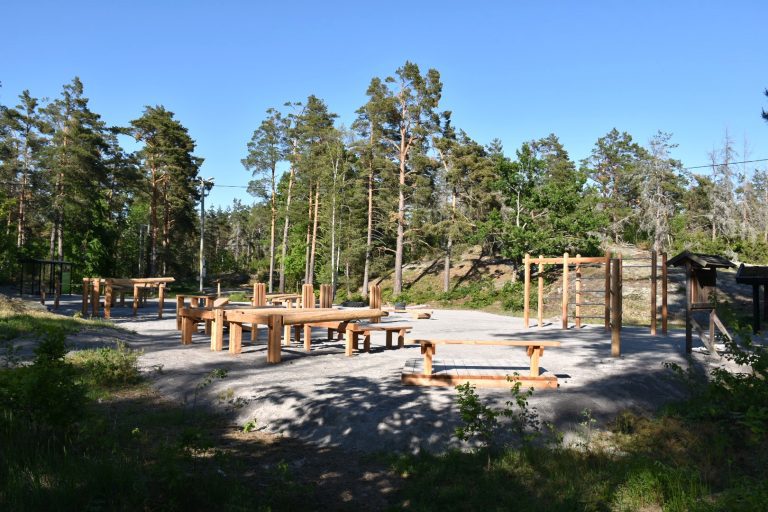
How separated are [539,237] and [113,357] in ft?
74.4

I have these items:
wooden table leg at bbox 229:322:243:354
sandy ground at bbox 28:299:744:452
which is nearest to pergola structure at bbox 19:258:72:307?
sandy ground at bbox 28:299:744:452

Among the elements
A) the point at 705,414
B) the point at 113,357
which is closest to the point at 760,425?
the point at 705,414

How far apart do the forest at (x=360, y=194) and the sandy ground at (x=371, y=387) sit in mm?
17326

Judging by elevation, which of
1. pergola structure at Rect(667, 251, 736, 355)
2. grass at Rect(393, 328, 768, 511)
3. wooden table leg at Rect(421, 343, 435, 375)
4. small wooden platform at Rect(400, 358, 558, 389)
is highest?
pergola structure at Rect(667, 251, 736, 355)

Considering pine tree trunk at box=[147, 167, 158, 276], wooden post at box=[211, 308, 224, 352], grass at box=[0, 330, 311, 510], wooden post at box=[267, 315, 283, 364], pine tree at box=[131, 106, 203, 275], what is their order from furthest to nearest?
1. pine tree at box=[131, 106, 203, 275]
2. pine tree trunk at box=[147, 167, 158, 276]
3. wooden post at box=[211, 308, 224, 352]
4. wooden post at box=[267, 315, 283, 364]
5. grass at box=[0, 330, 311, 510]

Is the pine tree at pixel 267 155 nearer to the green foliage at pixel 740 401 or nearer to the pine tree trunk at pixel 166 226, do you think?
the pine tree trunk at pixel 166 226

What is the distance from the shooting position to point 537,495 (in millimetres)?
3926

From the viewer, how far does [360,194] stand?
3531cm

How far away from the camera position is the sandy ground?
5504 mm

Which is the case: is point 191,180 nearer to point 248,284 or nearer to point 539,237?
point 248,284

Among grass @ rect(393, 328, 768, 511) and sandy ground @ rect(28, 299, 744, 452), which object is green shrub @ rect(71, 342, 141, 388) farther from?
grass @ rect(393, 328, 768, 511)

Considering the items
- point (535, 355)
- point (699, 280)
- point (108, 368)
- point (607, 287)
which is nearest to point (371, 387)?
point (535, 355)

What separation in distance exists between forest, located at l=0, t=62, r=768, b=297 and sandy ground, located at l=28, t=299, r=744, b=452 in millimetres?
17326

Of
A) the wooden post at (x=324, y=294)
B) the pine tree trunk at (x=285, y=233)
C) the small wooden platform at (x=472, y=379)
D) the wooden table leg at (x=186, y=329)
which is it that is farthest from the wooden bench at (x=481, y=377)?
the pine tree trunk at (x=285, y=233)
